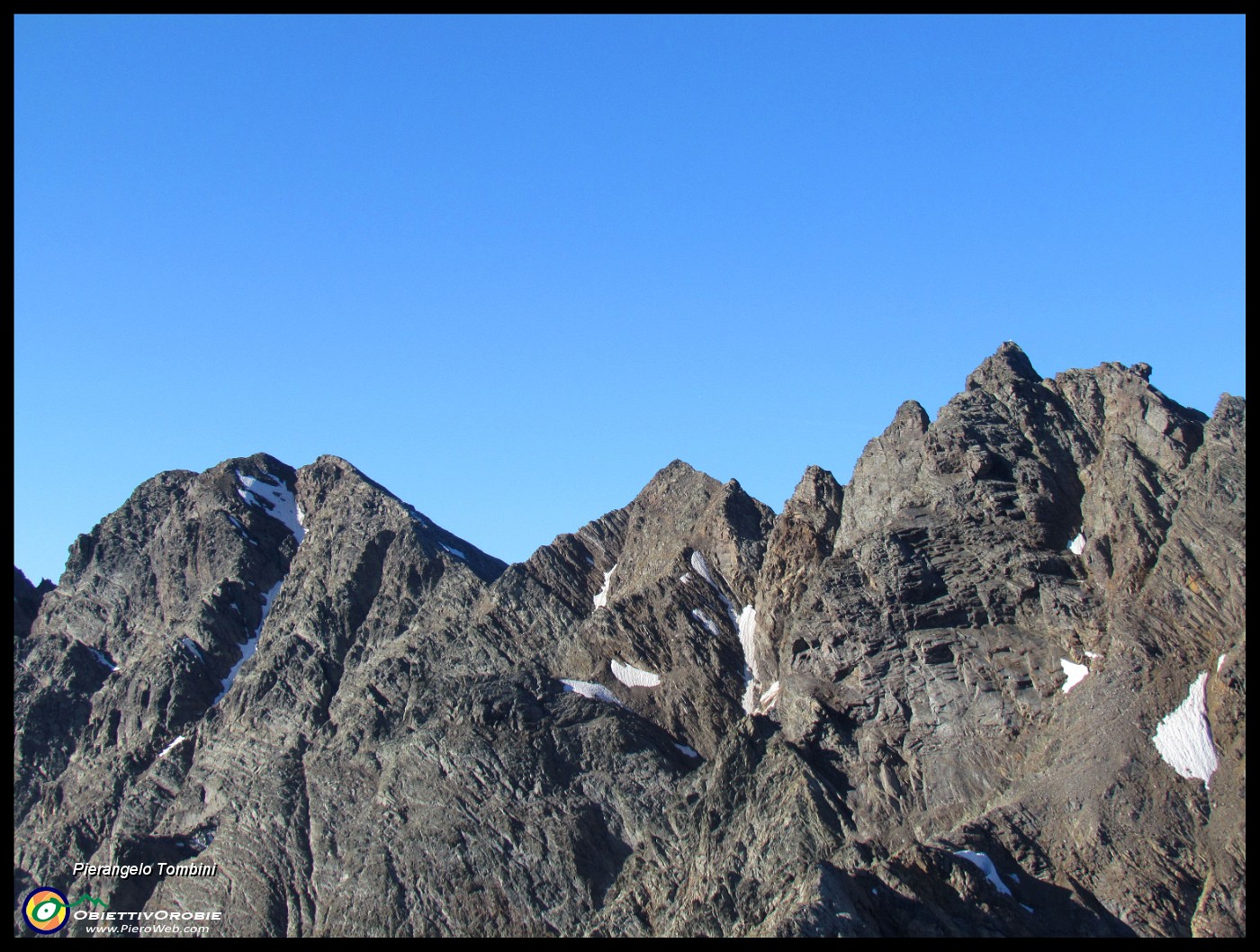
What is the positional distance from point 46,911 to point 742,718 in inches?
2114

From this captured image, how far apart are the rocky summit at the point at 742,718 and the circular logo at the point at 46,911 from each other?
1325 millimetres

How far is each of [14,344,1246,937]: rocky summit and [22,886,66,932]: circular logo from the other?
133 centimetres

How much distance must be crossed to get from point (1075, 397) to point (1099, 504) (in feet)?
45.7

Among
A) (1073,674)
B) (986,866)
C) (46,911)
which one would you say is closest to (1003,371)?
(1073,674)

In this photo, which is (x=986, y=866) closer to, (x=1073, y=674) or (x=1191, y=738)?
(x=1191, y=738)

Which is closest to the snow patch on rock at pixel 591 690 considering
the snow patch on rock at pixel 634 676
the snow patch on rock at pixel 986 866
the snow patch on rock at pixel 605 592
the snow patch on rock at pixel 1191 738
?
the snow patch on rock at pixel 634 676

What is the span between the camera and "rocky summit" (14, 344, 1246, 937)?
6500 centimetres

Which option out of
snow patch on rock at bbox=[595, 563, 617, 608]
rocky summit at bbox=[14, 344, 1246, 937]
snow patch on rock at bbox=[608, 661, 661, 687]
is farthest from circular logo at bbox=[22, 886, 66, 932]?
snow patch on rock at bbox=[595, 563, 617, 608]

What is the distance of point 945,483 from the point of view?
3497 inches

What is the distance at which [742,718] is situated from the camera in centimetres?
8844

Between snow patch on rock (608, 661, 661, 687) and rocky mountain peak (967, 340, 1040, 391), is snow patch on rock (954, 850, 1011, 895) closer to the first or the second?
snow patch on rock (608, 661, 661, 687)

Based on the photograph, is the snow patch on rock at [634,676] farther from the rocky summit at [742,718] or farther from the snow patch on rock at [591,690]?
the snow patch on rock at [591,690]

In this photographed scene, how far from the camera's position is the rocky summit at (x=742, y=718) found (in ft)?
213

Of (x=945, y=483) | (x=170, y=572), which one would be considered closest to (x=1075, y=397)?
(x=945, y=483)
